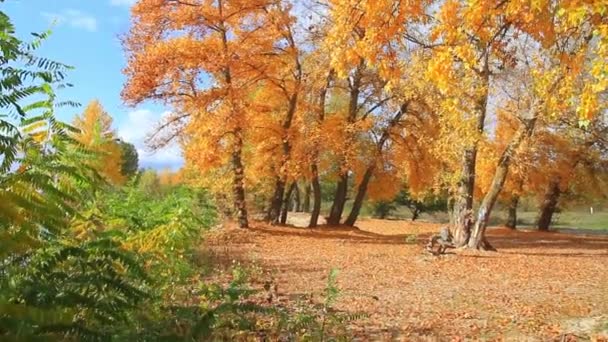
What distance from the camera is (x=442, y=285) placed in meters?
10.9

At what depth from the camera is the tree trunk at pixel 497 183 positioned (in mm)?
15209

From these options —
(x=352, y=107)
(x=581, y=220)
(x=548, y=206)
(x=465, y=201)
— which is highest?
(x=352, y=107)

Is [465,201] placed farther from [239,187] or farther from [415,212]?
[415,212]

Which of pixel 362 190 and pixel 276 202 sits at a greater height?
pixel 362 190

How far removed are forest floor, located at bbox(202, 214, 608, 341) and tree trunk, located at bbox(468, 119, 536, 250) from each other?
586mm

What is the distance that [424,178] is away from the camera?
87.8ft

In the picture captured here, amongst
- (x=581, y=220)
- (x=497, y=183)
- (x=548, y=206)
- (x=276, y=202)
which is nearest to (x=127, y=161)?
(x=276, y=202)

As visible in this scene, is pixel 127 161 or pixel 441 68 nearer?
pixel 441 68

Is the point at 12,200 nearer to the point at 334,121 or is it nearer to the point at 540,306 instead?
the point at 540,306

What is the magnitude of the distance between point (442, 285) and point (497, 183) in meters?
6.36

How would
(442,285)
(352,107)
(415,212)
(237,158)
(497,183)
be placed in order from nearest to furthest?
(442,285), (497,183), (237,158), (352,107), (415,212)

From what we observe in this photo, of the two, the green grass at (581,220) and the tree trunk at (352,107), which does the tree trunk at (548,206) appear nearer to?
the tree trunk at (352,107)

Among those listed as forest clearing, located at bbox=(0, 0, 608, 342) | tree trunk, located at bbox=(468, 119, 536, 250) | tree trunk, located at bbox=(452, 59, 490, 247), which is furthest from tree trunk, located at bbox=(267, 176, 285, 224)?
tree trunk, located at bbox=(468, 119, 536, 250)

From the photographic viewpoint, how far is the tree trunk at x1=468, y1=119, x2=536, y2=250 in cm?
1521
